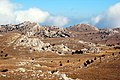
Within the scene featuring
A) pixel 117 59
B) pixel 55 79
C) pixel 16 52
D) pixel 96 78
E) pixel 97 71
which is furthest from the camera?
pixel 16 52

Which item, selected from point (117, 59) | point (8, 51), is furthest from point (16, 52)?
point (117, 59)

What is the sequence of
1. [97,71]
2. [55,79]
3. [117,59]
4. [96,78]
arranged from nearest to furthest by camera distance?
[55,79]
[96,78]
[97,71]
[117,59]

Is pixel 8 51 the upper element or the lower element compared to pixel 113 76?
upper

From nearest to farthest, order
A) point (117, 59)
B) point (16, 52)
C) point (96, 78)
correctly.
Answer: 1. point (96, 78)
2. point (117, 59)
3. point (16, 52)

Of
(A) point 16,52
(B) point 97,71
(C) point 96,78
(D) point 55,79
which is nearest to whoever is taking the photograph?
(D) point 55,79

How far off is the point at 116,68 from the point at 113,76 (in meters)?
11.7

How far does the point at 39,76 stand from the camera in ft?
254

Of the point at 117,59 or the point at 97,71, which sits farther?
the point at 117,59

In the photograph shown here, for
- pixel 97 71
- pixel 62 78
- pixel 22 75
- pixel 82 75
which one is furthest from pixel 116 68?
pixel 22 75

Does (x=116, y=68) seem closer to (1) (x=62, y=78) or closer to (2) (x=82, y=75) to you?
(2) (x=82, y=75)

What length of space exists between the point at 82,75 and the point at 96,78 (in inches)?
217

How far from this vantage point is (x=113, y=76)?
8494 centimetres

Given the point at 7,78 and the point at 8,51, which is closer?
the point at 7,78

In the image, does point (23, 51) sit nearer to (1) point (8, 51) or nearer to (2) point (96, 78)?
(1) point (8, 51)
